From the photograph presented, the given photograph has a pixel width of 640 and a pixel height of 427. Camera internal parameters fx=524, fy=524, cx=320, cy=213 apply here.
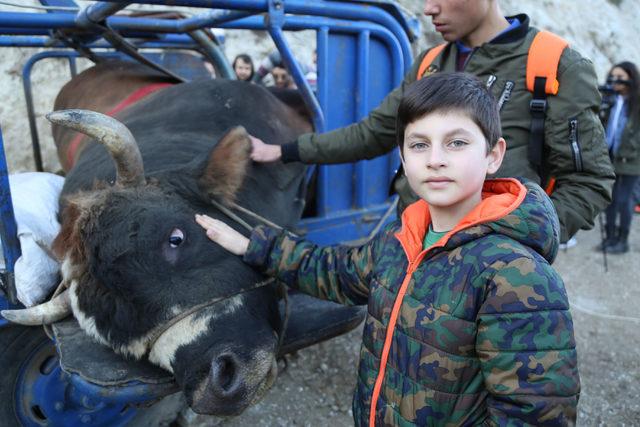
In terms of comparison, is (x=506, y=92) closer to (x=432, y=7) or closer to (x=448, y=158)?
(x=432, y=7)

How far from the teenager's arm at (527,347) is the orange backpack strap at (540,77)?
913 millimetres

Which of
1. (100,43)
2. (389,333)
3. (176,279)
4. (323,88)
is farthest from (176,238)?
(100,43)

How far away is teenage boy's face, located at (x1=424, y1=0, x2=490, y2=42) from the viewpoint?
2.11 m

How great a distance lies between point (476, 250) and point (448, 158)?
25cm

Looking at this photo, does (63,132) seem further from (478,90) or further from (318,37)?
(478,90)

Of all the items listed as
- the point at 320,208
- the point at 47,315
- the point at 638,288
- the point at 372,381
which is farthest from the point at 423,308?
the point at 638,288

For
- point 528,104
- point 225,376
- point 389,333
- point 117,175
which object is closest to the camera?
point 389,333

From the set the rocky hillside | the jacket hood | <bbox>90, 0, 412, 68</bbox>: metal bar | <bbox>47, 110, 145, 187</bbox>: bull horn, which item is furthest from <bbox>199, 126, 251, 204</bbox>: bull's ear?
the rocky hillside

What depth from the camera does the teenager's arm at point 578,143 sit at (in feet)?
6.39

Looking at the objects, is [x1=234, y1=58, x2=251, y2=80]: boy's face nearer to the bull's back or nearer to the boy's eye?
the bull's back

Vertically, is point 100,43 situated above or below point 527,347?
above

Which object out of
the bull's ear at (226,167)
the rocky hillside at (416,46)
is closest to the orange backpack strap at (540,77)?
the bull's ear at (226,167)

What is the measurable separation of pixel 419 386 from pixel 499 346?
265 mm

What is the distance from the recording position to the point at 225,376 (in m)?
1.69
